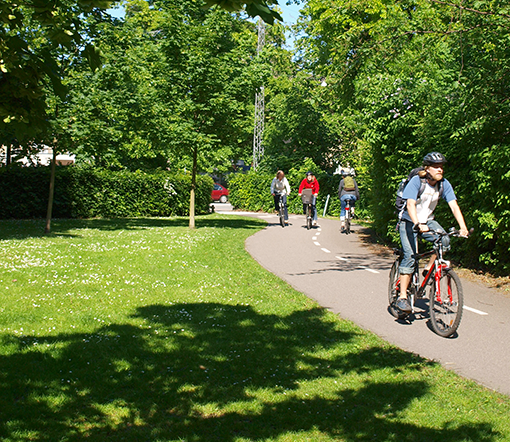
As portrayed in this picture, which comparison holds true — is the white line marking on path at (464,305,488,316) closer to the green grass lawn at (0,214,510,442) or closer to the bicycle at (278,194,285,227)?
the green grass lawn at (0,214,510,442)

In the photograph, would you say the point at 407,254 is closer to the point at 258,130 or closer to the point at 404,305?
the point at 404,305

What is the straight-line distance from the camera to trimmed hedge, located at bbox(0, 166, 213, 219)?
2247 cm

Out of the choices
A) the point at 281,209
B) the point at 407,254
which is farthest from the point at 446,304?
the point at 281,209

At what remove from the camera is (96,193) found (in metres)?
25.0

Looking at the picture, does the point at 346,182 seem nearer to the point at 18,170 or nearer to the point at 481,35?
the point at 481,35

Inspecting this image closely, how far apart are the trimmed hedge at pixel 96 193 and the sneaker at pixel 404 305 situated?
60.8ft

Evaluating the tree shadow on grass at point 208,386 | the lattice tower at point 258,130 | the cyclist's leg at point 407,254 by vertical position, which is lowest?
the tree shadow on grass at point 208,386

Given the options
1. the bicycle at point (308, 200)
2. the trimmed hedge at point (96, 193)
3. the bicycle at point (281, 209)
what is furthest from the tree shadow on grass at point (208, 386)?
the trimmed hedge at point (96, 193)

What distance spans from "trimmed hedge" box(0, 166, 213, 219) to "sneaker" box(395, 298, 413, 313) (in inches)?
729

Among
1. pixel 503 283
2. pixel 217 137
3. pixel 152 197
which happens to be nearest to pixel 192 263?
pixel 503 283

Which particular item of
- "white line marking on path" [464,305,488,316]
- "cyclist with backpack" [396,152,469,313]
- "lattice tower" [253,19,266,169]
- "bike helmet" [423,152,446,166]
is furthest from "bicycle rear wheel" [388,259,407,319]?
"lattice tower" [253,19,266,169]

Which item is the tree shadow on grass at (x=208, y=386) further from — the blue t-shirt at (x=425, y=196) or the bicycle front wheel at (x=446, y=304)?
the blue t-shirt at (x=425, y=196)

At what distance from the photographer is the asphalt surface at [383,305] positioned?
18.5ft

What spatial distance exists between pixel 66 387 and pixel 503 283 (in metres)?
7.44
